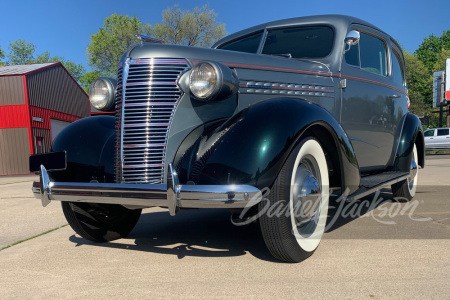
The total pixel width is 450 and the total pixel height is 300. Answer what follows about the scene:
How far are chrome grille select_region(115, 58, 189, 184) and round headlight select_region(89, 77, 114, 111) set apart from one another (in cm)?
51

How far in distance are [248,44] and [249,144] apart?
2122 mm

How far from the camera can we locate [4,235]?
418cm

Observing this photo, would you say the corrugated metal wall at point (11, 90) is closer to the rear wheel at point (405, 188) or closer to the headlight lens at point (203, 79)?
the rear wheel at point (405, 188)

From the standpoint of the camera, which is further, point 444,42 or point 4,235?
point 444,42

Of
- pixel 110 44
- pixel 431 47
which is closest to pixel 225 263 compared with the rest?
pixel 110 44

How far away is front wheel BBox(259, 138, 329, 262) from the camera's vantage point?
8.06 feet

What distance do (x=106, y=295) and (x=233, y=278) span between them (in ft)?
2.48

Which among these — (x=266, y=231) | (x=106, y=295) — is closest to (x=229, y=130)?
(x=266, y=231)

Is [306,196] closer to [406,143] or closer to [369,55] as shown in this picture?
[369,55]

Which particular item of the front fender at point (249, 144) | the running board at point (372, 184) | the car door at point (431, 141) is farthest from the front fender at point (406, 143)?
the car door at point (431, 141)

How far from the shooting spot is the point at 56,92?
921 inches

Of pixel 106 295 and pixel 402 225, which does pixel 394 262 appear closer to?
pixel 402 225

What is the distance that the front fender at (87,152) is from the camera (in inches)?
124

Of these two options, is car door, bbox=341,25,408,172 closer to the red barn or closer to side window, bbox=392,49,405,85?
side window, bbox=392,49,405,85
